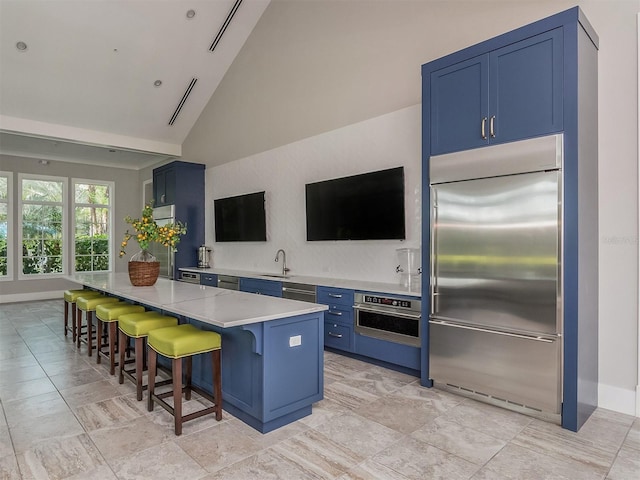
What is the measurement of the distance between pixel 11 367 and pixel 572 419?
4783 millimetres

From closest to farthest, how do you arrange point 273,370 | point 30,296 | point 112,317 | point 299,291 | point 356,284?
point 273,370 → point 112,317 → point 356,284 → point 299,291 → point 30,296

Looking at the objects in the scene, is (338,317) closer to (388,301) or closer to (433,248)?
(388,301)

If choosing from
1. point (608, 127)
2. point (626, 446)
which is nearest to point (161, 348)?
point (626, 446)

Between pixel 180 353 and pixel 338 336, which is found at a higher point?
pixel 180 353

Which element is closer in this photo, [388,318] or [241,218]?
[388,318]

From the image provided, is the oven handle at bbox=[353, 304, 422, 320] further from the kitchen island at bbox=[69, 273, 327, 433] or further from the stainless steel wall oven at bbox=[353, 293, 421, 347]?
the kitchen island at bbox=[69, 273, 327, 433]

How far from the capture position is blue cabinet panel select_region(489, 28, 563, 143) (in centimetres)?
261

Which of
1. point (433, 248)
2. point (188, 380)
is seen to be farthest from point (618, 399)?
point (188, 380)

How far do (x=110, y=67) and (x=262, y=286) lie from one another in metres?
4.04

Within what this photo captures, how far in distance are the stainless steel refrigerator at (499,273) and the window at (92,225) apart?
8.28m

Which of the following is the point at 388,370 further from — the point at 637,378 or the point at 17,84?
the point at 17,84

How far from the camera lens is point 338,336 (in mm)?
4211

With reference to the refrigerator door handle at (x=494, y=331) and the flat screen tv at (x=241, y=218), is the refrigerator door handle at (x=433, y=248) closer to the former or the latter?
the refrigerator door handle at (x=494, y=331)

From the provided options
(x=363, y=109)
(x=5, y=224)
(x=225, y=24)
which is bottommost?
(x=5, y=224)
